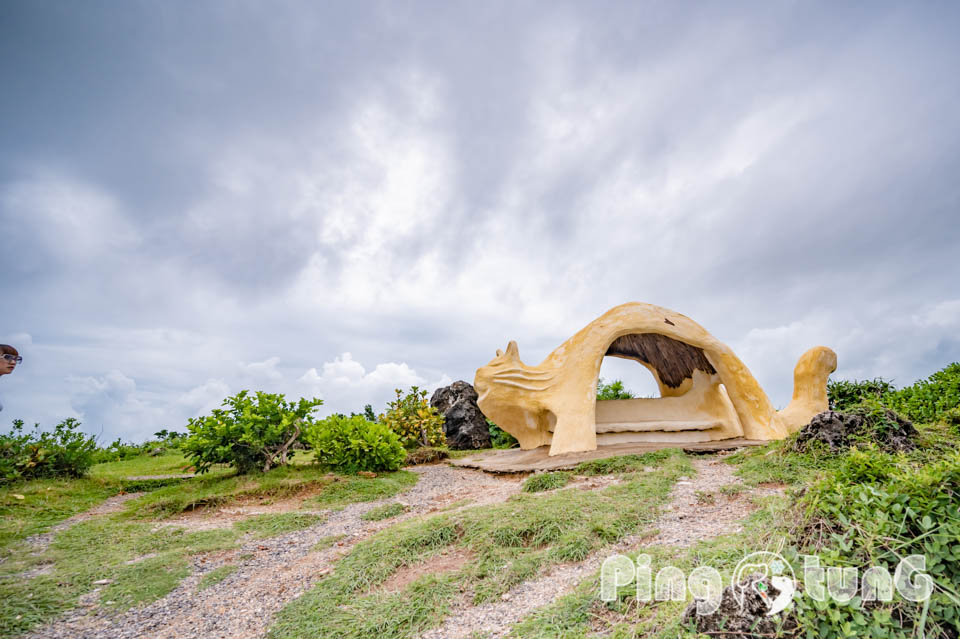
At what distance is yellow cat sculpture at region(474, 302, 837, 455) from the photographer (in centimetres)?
916

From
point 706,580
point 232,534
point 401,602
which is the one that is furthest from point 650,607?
point 232,534

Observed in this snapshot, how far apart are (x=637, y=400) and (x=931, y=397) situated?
509cm

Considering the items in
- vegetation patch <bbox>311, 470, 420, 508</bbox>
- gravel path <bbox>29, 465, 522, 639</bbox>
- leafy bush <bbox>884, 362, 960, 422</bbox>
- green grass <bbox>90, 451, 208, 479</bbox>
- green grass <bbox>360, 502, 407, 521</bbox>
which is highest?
leafy bush <bbox>884, 362, 960, 422</bbox>

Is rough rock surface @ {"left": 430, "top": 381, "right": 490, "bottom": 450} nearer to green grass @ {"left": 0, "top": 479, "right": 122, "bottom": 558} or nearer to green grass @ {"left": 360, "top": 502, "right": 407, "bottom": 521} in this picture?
green grass @ {"left": 0, "top": 479, "right": 122, "bottom": 558}

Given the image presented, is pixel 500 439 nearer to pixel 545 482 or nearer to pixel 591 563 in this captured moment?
pixel 545 482

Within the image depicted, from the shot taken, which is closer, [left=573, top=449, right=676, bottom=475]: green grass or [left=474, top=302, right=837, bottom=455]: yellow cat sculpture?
[left=573, top=449, right=676, bottom=475]: green grass

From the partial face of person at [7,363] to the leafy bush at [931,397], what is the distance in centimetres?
1280

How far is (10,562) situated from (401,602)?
4317 mm

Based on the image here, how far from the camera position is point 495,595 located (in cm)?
290

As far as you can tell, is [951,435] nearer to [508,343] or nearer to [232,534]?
[508,343]

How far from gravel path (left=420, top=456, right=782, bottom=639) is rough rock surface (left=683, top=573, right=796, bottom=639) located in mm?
934

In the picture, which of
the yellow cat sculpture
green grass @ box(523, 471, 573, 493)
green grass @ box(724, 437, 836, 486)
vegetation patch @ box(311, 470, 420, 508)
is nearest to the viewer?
green grass @ box(724, 437, 836, 486)

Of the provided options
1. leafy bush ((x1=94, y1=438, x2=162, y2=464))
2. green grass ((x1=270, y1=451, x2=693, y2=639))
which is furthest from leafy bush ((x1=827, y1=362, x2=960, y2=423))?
leafy bush ((x1=94, y1=438, x2=162, y2=464))

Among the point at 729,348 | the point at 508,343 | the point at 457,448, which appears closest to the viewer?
the point at 729,348
